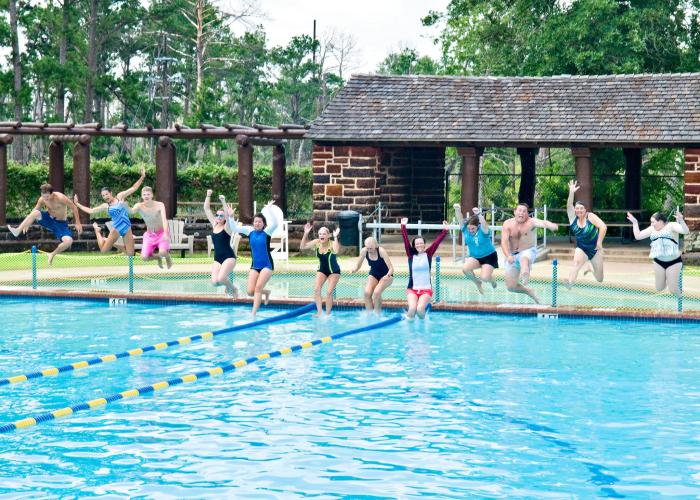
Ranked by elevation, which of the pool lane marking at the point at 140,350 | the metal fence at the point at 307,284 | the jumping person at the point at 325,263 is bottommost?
the pool lane marking at the point at 140,350

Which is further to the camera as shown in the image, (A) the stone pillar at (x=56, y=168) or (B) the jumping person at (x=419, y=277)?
(A) the stone pillar at (x=56, y=168)

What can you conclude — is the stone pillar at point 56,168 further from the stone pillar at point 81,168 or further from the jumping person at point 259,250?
the jumping person at point 259,250

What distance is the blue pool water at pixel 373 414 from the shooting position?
387 inches

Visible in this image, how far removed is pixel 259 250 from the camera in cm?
1891

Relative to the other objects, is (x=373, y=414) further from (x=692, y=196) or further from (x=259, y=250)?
(x=692, y=196)

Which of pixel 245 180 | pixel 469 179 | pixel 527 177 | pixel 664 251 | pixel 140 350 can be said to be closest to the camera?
pixel 140 350

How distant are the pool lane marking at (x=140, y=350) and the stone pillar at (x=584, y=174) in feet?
36.9

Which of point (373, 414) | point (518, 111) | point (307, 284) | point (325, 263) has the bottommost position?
point (373, 414)

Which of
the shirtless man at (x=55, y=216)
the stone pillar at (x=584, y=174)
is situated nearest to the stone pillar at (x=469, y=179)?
the stone pillar at (x=584, y=174)

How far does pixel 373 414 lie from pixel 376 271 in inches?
264

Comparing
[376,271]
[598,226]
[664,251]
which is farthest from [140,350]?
[664,251]

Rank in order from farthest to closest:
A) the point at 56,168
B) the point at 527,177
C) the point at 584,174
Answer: the point at 527,177
the point at 56,168
the point at 584,174

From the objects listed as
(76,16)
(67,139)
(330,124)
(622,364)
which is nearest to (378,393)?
(622,364)

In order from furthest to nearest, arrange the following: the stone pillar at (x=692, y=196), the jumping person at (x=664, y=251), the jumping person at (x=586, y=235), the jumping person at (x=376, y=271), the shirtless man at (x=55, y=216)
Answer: the stone pillar at (x=692, y=196)
the shirtless man at (x=55, y=216)
the jumping person at (x=586, y=235)
the jumping person at (x=664, y=251)
the jumping person at (x=376, y=271)
